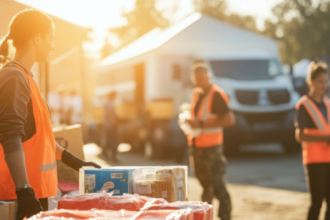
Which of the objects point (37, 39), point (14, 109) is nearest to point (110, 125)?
point (37, 39)

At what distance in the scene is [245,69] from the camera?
1491 centimetres

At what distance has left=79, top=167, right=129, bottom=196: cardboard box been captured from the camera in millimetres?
3127

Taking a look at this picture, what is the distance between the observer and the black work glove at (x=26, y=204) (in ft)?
8.41

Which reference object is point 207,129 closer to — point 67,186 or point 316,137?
point 316,137

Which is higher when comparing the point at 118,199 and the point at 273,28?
the point at 273,28

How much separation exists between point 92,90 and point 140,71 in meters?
8.44

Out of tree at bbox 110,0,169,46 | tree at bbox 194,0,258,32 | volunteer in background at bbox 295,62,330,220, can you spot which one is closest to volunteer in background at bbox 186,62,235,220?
volunteer in background at bbox 295,62,330,220

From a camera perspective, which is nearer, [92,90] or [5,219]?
[5,219]

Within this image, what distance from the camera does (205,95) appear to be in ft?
21.7

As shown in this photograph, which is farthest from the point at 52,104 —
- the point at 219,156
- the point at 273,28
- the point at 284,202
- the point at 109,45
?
the point at 109,45

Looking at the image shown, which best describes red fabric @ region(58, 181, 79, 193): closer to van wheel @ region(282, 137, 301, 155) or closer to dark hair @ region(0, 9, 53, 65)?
dark hair @ region(0, 9, 53, 65)

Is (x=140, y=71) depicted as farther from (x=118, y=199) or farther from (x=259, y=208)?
(x=118, y=199)

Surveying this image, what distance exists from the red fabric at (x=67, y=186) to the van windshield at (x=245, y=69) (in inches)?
408

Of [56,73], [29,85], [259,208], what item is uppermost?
[56,73]
